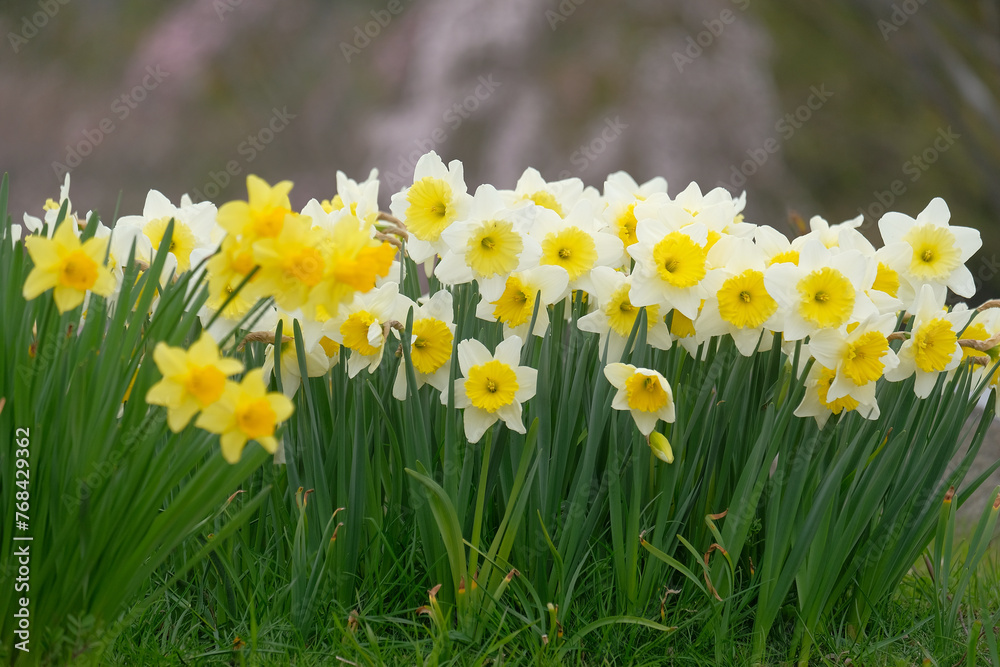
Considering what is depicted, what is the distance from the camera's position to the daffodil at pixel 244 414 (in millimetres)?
970

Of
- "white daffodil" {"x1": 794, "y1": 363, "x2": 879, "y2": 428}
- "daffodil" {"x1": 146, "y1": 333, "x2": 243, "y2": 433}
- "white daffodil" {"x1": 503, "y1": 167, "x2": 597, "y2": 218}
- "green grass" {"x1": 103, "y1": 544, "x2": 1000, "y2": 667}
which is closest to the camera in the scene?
"daffodil" {"x1": 146, "y1": 333, "x2": 243, "y2": 433}

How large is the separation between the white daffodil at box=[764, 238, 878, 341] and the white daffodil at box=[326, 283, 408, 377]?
0.74 m

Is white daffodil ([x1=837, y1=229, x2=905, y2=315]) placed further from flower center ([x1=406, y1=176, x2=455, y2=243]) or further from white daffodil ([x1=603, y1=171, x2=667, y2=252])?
flower center ([x1=406, y1=176, x2=455, y2=243])

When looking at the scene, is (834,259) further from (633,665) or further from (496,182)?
(496,182)

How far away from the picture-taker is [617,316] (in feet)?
5.34

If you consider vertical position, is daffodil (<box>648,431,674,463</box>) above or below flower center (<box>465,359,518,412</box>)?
below

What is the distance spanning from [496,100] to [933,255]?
593 cm

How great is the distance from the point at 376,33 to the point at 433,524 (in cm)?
715

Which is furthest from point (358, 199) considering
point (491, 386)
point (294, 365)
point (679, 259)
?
point (679, 259)

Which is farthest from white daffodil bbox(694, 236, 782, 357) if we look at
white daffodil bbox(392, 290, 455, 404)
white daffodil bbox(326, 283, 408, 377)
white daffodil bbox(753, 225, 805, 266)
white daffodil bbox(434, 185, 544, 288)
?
white daffodil bbox(326, 283, 408, 377)

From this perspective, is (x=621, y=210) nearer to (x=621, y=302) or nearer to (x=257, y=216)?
(x=621, y=302)

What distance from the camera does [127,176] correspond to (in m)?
7.41

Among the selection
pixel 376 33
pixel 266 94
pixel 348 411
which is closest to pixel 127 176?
pixel 266 94

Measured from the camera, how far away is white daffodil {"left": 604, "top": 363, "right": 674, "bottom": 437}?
148 centimetres
